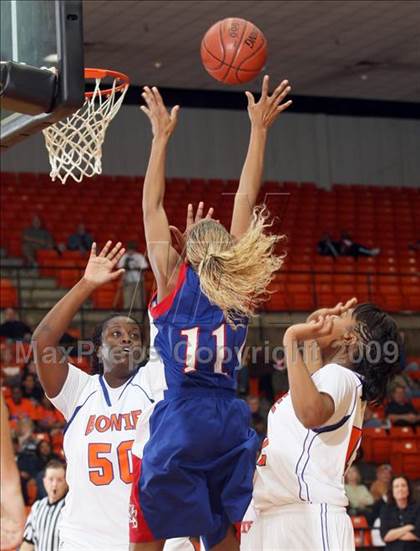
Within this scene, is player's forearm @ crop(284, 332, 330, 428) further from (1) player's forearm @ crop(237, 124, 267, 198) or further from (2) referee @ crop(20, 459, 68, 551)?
(2) referee @ crop(20, 459, 68, 551)

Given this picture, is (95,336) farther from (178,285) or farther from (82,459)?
(178,285)

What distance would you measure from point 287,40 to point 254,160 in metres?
12.4

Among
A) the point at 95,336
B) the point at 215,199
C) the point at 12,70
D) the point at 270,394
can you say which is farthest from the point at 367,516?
the point at 215,199

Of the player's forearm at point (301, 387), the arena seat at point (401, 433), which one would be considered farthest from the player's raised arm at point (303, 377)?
the arena seat at point (401, 433)

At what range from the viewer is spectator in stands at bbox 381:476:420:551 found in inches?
343

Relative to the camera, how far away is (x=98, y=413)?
4996 mm

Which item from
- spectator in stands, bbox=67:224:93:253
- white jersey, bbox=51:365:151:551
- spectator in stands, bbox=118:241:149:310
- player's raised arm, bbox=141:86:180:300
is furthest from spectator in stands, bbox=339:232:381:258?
player's raised arm, bbox=141:86:180:300

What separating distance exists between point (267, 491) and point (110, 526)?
0.79 metres

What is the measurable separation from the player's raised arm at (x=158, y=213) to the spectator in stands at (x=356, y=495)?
20.1 feet

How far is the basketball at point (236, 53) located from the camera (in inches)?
264

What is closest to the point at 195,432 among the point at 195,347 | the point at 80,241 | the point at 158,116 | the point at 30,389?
the point at 195,347

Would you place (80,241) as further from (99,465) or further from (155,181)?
(155,181)

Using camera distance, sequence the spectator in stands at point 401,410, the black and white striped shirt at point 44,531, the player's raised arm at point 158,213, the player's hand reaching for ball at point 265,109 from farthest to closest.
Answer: the spectator in stands at point 401,410 → the black and white striped shirt at point 44,531 → the player's hand reaching for ball at point 265,109 → the player's raised arm at point 158,213

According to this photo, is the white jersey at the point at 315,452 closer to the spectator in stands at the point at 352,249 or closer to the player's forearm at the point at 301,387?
the player's forearm at the point at 301,387
